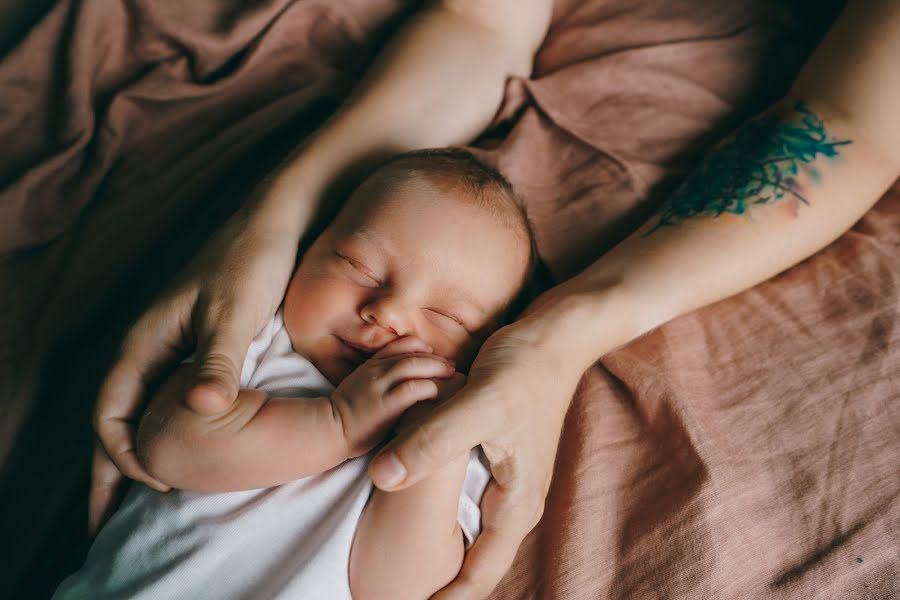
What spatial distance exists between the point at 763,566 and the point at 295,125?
1069 mm

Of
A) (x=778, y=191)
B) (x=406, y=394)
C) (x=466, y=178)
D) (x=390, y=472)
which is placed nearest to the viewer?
(x=390, y=472)

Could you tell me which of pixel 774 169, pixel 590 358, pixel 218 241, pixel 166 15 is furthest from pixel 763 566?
pixel 166 15

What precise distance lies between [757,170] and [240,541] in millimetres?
1009

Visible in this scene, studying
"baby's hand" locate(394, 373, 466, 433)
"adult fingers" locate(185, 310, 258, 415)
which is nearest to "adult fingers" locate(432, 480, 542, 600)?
"baby's hand" locate(394, 373, 466, 433)

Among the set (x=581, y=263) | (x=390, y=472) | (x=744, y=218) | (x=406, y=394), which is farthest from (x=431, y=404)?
(x=744, y=218)

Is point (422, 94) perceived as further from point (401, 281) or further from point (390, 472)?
point (390, 472)

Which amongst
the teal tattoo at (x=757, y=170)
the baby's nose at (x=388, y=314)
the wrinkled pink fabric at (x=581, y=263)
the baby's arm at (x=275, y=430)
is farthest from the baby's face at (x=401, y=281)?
the teal tattoo at (x=757, y=170)

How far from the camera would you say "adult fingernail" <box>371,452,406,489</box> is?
661 mm

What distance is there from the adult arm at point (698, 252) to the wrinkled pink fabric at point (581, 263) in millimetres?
56

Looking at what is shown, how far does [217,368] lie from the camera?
2.43ft

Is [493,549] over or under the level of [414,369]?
under

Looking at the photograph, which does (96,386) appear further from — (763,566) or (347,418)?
(763,566)

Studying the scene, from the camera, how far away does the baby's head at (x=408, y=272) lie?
0.90 metres

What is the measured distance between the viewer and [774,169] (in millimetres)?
1119
